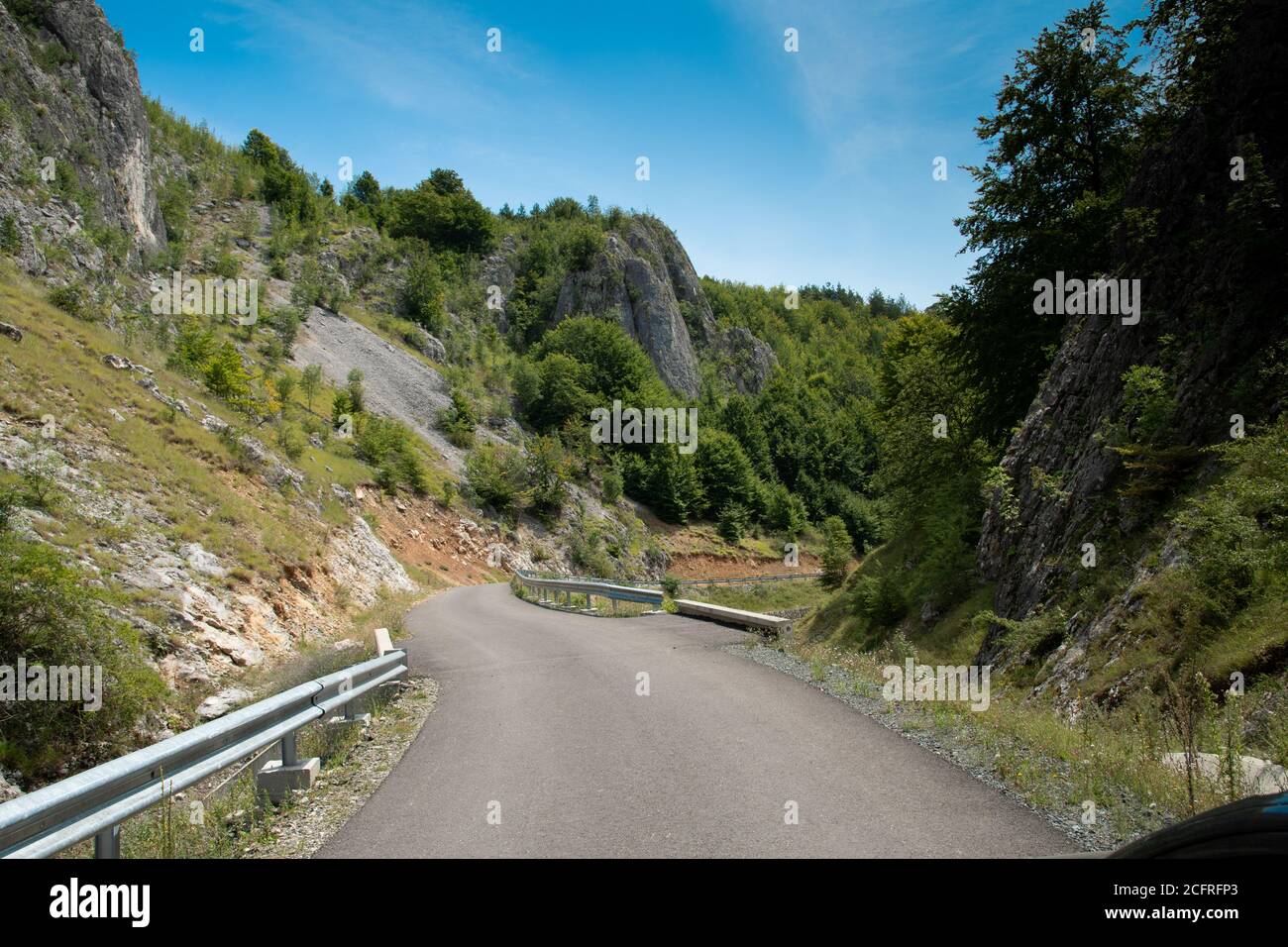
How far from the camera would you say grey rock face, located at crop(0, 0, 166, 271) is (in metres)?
29.9

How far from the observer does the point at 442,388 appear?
6303cm

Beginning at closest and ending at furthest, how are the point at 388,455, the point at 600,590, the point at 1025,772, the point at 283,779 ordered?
the point at 1025,772 < the point at 283,779 < the point at 600,590 < the point at 388,455

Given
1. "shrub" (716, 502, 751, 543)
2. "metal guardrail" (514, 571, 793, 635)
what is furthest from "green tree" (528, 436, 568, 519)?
"metal guardrail" (514, 571, 793, 635)

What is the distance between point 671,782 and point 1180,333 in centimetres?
1159

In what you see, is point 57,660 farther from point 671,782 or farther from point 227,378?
point 227,378

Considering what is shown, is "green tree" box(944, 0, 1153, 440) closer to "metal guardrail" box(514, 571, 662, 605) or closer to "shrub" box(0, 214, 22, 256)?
"metal guardrail" box(514, 571, 662, 605)

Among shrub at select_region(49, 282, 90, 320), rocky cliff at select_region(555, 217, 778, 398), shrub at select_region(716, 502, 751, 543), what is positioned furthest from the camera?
rocky cliff at select_region(555, 217, 778, 398)

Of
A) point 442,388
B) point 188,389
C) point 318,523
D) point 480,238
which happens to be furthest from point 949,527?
point 480,238

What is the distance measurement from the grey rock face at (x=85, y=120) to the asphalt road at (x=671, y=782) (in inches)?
1081

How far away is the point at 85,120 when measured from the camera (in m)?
37.7

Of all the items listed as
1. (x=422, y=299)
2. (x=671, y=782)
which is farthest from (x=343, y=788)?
(x=422, y=299)

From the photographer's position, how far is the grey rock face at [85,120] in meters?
29.9
